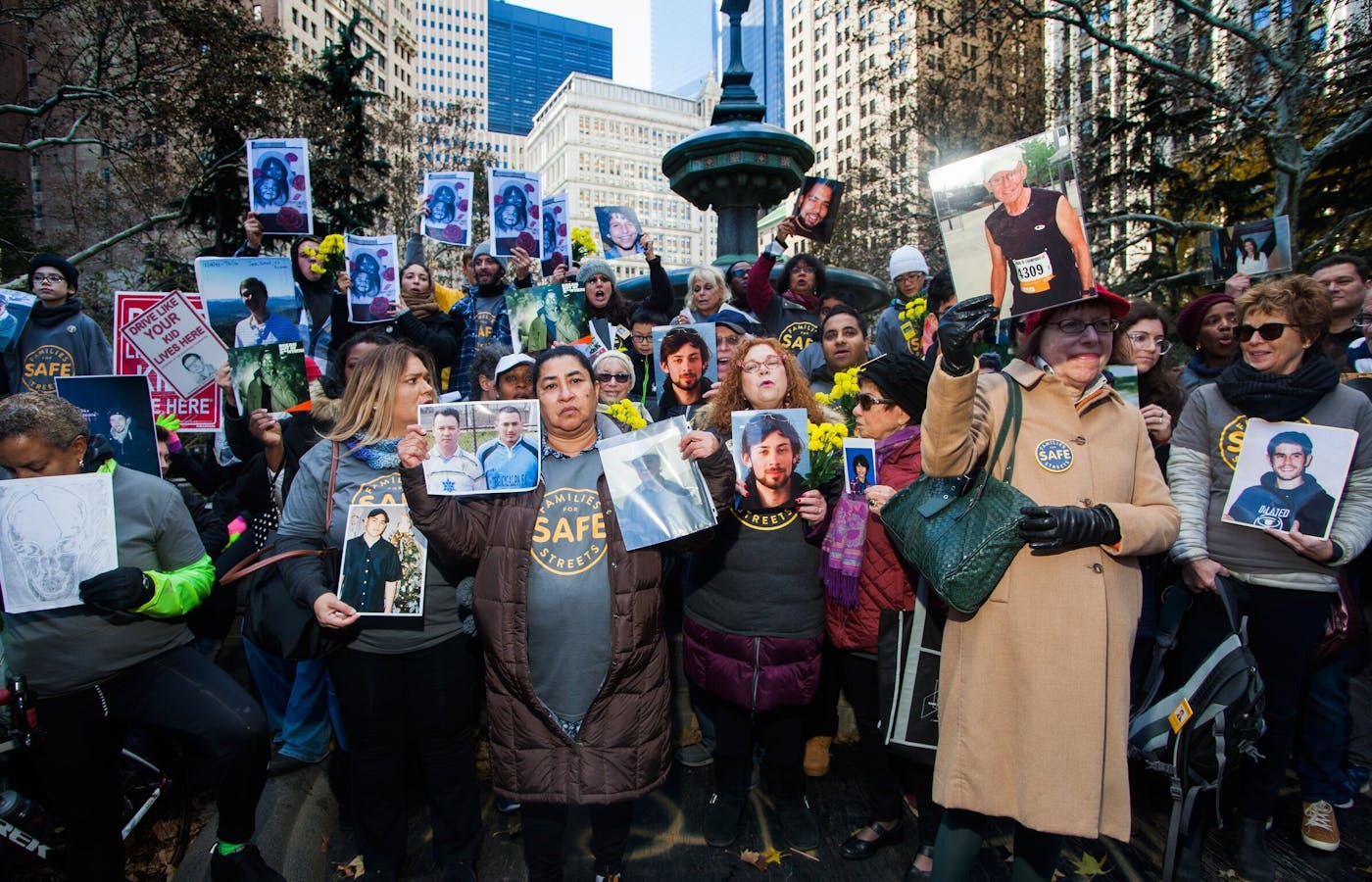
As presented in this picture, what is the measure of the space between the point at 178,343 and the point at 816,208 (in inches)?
173

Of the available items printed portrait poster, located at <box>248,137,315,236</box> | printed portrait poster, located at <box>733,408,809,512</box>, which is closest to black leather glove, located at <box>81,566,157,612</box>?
printed portrait poster, located at <box>733,408,809,512</box>

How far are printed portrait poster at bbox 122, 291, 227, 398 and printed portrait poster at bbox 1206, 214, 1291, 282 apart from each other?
7.03m

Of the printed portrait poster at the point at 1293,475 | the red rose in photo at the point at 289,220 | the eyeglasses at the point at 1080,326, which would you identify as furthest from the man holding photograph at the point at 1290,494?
the red rose in photo at the point at 289,220

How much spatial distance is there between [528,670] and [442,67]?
6405 inches

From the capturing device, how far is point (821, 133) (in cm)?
9406

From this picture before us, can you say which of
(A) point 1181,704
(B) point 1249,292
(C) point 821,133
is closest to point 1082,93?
(B) point 1249,292

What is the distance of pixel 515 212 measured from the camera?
6156mm

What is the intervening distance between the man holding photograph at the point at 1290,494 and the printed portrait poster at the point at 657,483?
2299mm

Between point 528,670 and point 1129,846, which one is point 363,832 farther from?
point 1129,846

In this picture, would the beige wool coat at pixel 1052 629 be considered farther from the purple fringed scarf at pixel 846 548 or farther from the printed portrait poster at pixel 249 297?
the printed portrait poster at pixel 249 297

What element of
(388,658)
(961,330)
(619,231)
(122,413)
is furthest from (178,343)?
(961,330)

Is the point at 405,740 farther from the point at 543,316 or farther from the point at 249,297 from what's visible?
the point at 249,297

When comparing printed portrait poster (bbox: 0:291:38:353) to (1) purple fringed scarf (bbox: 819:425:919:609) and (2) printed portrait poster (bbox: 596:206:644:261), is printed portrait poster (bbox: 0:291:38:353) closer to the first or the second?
(2) printed portrait poster (bbox: 596:206:644:261)

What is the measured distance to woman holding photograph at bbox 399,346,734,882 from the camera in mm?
2705
